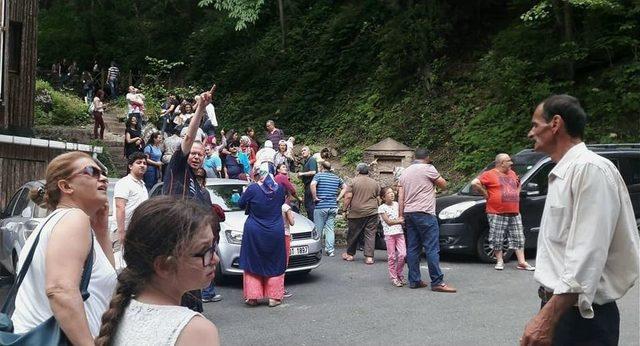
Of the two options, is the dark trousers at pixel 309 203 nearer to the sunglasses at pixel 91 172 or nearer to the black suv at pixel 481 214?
the black suv at pixel 481 214

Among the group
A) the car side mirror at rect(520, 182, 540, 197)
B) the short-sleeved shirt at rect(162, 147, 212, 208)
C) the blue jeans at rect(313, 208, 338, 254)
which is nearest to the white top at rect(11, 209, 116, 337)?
the short-sleeved shirt at rect(162, 147, 212, 208)

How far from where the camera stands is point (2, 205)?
578 inches

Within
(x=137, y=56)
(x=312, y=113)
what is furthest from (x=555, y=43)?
(x=137, y=56)

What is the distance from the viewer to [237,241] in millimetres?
10445

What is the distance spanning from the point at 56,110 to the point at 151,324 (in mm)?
24242

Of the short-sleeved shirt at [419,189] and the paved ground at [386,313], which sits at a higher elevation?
the short-sleeved shirt at [419,189]

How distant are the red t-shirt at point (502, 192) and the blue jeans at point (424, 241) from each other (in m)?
1.93

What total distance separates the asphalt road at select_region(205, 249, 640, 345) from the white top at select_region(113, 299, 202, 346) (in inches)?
213

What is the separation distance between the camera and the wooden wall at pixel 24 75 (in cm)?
1683

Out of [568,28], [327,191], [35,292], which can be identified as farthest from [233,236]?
[568,28]

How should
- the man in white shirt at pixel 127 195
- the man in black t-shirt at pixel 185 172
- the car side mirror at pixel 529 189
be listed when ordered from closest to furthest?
the man in black t-shirt at pixel 185 172 < the man in white shirt at pixel 127 195 < the car side mirror at pixel 529 189

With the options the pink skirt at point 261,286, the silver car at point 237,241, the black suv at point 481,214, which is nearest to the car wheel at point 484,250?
the black suv at point 481,214

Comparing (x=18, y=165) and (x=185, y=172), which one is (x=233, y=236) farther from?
(x=18, y=165)

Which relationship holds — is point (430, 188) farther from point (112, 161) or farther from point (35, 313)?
point (112, 161)
